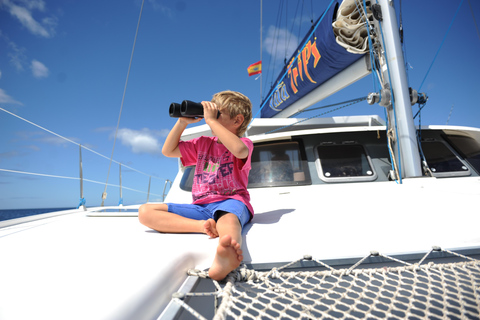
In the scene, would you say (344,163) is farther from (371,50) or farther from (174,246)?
(174,246)

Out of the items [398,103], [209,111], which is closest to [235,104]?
[209,111]

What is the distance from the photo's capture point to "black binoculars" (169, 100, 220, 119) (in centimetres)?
124

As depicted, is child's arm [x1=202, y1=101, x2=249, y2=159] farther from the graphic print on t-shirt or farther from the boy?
the graphic print on t-shirt

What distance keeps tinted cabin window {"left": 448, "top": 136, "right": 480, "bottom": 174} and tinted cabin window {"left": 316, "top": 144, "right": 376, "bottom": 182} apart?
35.8 inches

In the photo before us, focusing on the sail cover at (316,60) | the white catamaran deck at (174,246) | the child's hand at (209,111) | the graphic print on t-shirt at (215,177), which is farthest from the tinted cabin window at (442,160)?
the child's hand at (209,111)

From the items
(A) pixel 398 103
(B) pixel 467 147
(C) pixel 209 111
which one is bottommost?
(B) pixel 467 147

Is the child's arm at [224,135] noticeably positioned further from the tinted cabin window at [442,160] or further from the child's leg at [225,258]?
the tinted cabin window at [442,160]

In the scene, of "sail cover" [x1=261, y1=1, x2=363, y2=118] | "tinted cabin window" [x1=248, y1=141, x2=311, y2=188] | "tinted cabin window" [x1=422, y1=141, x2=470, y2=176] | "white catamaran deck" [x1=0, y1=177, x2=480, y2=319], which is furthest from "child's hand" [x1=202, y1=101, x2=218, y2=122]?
"tinted cabin window" [x1=422, y1=141, x2=470, y2=176]

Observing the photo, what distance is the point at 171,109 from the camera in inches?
51.2

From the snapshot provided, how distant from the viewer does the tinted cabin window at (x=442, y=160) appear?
2293 millimetres

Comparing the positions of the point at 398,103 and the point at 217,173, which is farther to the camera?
the point at 398,103

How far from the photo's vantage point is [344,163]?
2.34 meters

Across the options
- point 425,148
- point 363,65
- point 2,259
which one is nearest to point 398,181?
point 425,148

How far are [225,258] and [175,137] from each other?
857mm
